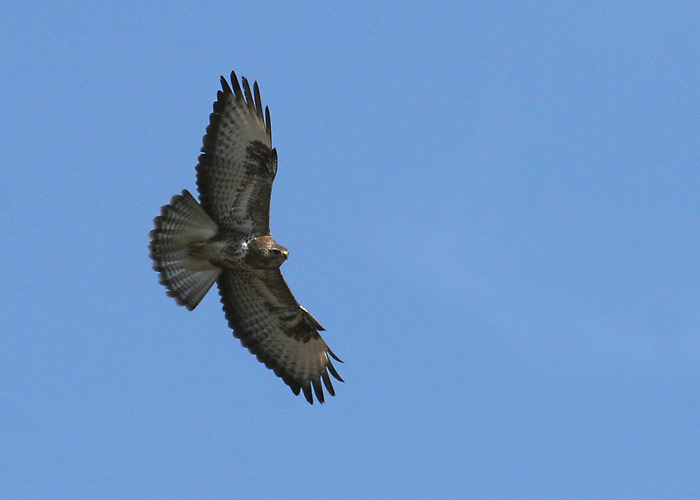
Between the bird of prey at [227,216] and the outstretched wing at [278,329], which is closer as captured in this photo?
the bird of prey at [227,216]

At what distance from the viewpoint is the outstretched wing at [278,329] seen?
17250 mm

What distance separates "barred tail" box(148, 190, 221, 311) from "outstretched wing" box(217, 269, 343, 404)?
536mm

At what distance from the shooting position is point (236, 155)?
16469 millimetres

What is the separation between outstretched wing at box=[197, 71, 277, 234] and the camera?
16.4m

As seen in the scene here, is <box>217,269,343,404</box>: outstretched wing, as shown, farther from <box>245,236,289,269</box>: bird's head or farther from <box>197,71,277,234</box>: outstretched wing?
<box>197,71,277,234</box>: outstretched wing

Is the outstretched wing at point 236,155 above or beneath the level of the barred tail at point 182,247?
above

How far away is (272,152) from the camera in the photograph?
1645 centimetres

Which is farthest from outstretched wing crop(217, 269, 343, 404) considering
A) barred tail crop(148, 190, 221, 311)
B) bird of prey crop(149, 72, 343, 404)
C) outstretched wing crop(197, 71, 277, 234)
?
outstretched wing crop(197, 71, 277, 234)

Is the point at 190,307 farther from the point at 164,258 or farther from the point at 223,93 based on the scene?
the point at 223,93

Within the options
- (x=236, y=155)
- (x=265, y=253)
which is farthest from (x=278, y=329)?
(x=236, y=155)

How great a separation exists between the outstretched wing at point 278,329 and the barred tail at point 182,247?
0.54m

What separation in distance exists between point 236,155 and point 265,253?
4.10ft

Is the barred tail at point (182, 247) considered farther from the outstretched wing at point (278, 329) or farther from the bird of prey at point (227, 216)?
the outstretched wing at point (278, 329)

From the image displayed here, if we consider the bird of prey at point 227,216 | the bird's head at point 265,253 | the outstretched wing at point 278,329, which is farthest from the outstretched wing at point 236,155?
the outstretched wing at point 278,329
